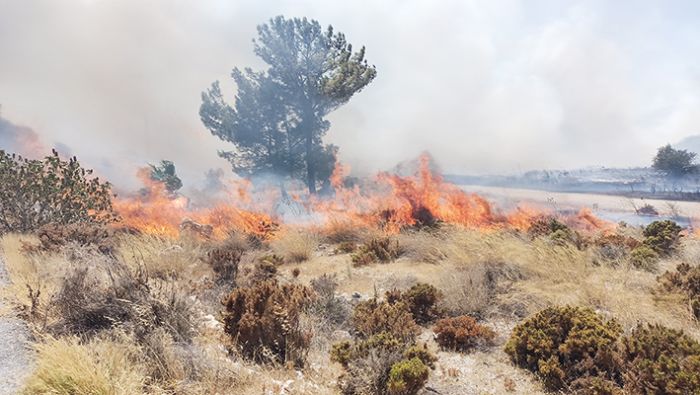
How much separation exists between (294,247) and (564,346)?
339 inches

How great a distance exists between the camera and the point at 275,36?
85.0 ft

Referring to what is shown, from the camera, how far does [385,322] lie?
591cm

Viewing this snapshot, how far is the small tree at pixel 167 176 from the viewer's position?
110ft

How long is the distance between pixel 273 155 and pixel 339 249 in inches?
576

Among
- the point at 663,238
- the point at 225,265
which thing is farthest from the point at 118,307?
the point at 663,238

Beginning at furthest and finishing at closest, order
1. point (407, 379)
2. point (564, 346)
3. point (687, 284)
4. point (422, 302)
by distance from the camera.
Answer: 1. point (422, 302)
2. point (687, 284)
3. point (564, 346)
4. point (407, 379)

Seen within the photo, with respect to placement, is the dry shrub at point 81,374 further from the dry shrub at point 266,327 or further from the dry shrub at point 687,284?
the dry shrub at point 687,284

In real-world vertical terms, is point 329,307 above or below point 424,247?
below

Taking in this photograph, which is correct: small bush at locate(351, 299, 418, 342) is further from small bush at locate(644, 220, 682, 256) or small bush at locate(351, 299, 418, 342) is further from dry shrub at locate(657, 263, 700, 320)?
small bush at locate(644, 220, 682, 256)

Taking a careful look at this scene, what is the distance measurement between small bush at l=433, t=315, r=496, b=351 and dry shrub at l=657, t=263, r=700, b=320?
286 cm

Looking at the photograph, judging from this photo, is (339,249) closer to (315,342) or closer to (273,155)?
(315,342)

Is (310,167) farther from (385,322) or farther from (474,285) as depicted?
(385,322)

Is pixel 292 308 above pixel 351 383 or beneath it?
above

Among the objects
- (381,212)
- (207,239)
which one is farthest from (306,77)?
(207,239)
